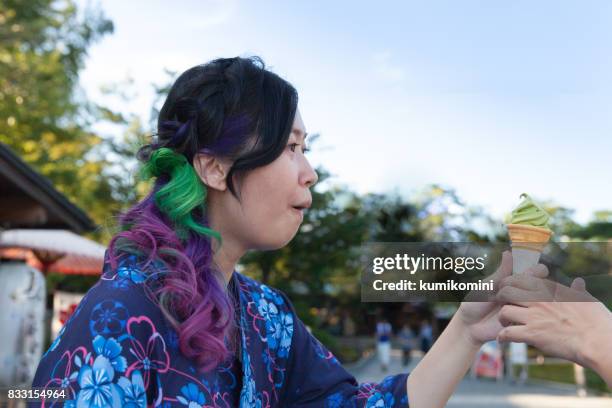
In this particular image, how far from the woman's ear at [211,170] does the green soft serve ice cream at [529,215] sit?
1024 mm

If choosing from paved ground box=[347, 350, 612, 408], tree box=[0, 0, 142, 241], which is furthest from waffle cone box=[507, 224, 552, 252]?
tree box=[0, 0, 142, 241]

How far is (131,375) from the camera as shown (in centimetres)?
157

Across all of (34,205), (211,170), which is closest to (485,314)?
(211,170)

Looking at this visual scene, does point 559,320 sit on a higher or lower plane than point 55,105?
lower

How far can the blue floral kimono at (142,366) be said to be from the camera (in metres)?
1.53

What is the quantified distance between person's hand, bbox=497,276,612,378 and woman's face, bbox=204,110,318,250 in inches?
29.1

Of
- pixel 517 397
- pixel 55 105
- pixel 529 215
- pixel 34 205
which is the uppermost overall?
pixel 55 105

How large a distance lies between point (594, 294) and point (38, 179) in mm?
6968

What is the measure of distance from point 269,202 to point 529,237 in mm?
914

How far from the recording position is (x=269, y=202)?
1928 mm

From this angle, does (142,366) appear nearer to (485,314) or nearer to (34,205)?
(485,314)

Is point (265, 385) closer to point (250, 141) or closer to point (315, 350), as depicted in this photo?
point (315, 350)

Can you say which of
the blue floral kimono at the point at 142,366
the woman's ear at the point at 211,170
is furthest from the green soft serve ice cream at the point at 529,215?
the woman's ear at the point at 211,170

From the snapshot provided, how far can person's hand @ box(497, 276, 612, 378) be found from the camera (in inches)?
67.9
